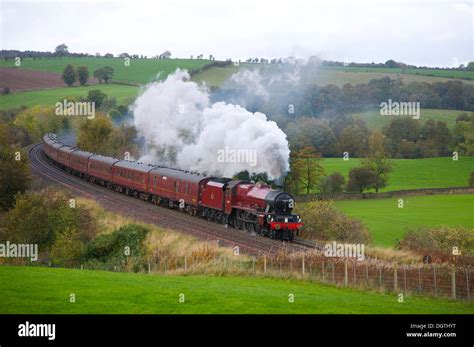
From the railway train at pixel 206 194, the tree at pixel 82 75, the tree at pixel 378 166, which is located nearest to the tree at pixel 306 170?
the tree at pixel 378 166

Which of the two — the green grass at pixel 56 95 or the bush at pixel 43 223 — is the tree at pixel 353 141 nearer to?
the green grass at pixel 56 95

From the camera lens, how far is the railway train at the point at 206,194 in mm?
34812

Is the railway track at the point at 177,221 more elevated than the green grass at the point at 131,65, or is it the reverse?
the green grass at the point at 131,65

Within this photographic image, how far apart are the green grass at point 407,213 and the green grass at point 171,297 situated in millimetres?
23326

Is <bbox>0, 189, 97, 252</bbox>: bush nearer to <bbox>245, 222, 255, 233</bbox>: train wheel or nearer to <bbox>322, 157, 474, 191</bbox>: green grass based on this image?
<bbox>245, 222, 255, 233</bbox>: train wheel

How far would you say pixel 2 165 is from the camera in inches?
1882

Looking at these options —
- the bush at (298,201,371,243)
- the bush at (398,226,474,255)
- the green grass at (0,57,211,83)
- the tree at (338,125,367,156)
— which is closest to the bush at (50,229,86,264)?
the bush at (298,201,371,243)

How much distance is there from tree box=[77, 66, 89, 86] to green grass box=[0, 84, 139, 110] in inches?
62.5
